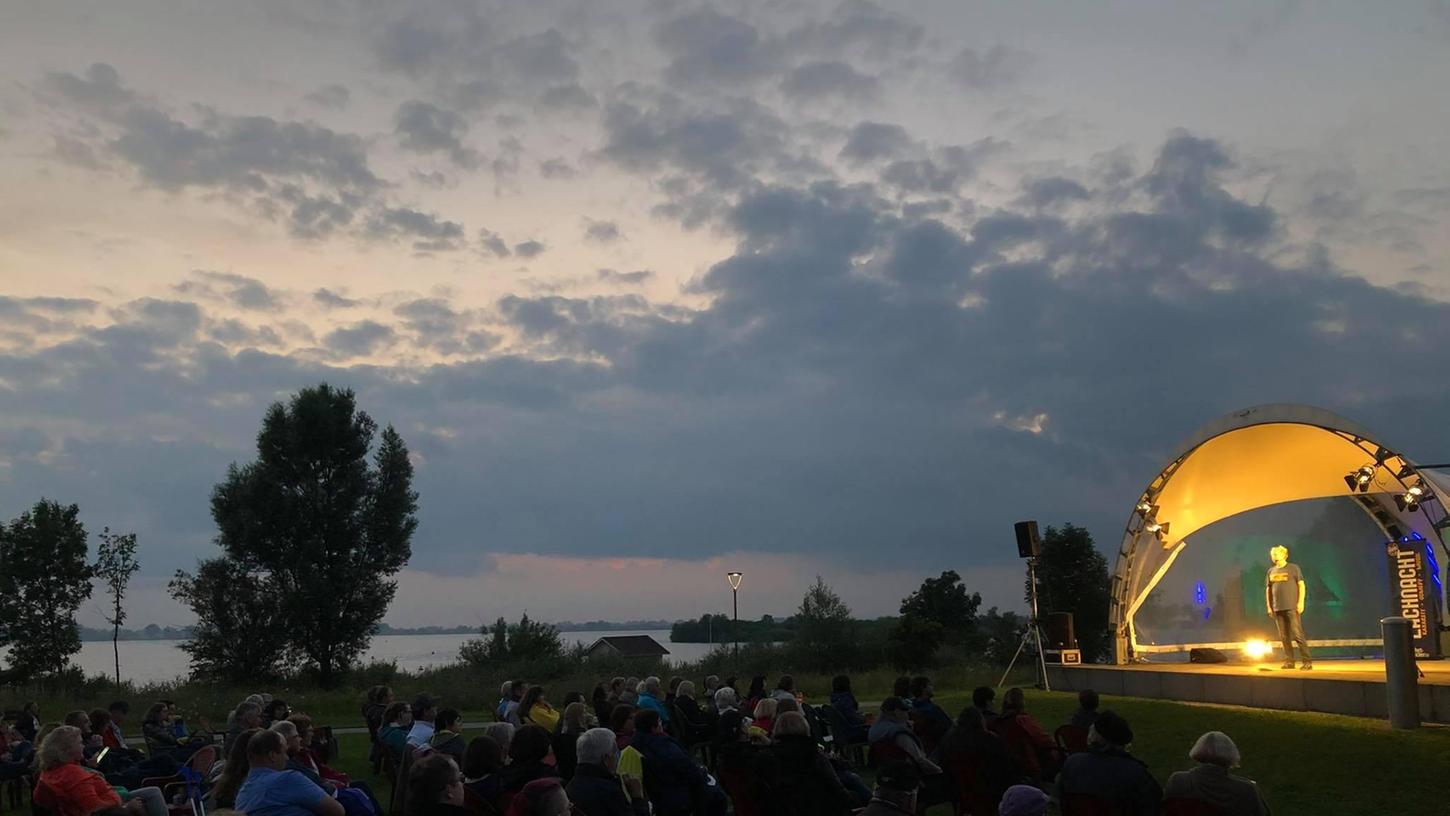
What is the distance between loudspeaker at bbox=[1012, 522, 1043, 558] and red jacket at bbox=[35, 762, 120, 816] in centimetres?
1357

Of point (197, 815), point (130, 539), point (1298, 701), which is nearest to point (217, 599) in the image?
point (130, 539)

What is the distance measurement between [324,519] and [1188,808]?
32747 millimetres

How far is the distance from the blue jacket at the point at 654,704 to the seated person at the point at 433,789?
5.37 m

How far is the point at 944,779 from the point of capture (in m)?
6.90

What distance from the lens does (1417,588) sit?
1526 cm

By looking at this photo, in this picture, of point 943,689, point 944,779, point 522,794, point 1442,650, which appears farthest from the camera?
point 943,689

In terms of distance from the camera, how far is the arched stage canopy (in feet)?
47.2

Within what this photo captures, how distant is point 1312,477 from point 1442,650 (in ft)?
9.68

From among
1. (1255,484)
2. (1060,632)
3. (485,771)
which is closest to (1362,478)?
(1255,484)

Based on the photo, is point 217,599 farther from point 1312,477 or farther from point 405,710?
point 1312,477

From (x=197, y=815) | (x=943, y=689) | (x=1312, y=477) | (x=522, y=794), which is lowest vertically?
(x=943, y=689)

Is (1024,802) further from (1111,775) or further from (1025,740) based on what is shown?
(1025,740)

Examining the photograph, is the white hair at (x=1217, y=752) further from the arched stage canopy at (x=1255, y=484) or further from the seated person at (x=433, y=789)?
the arched stage canopy at (x=1255, y=484)

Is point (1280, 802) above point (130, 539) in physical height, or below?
below
